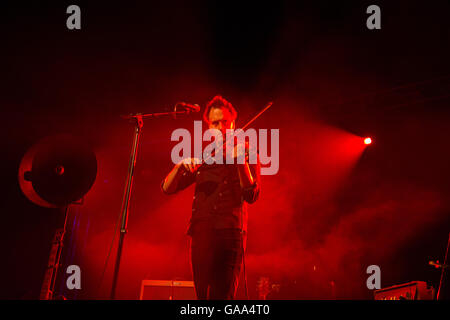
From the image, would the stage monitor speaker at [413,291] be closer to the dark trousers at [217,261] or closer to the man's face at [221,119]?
the dark trousers at [217,261]

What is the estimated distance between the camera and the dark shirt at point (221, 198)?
204 centimetres

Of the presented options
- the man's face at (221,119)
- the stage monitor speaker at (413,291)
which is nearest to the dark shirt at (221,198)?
the man's face at (221,119)

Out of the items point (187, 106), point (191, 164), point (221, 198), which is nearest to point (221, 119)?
point (187, 106)

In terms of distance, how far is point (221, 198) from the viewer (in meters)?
2.11

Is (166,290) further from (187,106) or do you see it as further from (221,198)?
(187,106)

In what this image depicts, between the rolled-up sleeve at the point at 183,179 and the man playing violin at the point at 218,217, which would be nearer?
the man playing violin at the point at 218,217

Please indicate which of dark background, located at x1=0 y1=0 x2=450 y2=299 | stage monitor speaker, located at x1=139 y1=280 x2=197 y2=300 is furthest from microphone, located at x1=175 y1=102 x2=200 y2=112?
stage monitor speaker, located at x1=139 y1=280 x2=197 y2=300

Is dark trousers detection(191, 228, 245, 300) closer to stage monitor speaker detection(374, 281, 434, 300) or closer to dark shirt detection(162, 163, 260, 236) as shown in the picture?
dark shirt detection(162, 163, 260, 236)

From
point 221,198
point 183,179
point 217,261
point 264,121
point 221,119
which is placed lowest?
point 217,261

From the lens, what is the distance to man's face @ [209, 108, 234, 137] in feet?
8.01

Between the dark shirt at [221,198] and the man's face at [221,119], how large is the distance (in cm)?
31

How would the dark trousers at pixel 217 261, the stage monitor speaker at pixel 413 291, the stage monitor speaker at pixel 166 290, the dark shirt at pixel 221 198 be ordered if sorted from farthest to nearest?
the stage monitor speaker at pixel 166 290 → the stage monitor speaker at pixel 413 291 → the dark shirt at pixel 221 198 → the dark trousers at pixel 217 261

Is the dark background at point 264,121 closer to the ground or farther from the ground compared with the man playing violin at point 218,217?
farther from the ground

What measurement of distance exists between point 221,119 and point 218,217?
0.71 meters
